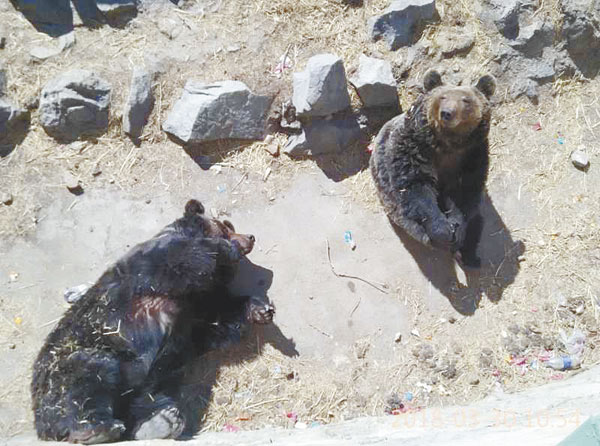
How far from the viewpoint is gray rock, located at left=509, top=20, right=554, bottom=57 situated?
6.55m

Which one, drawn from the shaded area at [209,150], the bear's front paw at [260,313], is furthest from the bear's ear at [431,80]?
the bear's front paw at [260,313]

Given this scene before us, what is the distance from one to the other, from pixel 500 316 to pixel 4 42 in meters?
5.82

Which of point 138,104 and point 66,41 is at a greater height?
point 66,41

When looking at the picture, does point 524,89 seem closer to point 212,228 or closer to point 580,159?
point 580,159

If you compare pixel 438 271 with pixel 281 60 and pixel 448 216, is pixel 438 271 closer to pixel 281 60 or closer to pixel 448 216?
pixel 448 216

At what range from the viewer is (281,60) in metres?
6.52

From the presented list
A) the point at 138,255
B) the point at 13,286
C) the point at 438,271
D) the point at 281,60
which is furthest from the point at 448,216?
the point at 13,286

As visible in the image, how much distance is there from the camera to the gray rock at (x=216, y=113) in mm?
6129

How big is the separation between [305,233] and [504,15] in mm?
3212

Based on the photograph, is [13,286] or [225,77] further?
[225,77]

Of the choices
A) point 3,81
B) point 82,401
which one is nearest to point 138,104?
point 3,81

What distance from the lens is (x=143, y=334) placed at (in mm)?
5137

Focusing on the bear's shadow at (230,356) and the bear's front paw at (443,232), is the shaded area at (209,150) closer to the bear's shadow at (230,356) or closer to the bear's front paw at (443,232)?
the bear's shadow at (230,356)

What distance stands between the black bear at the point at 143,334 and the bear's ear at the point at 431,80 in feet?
7.14
